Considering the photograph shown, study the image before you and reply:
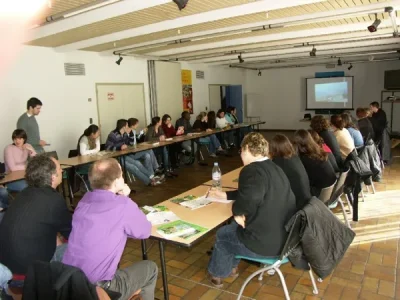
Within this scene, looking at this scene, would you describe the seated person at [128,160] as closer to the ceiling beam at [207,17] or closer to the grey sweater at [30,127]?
the grey sweater at [30,127]

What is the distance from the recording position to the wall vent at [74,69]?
6.93 m

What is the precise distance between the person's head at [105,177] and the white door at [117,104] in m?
6.08

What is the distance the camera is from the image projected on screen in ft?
40.2

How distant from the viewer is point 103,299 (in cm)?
149

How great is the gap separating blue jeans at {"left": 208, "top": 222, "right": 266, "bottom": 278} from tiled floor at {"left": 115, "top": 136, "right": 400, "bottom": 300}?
206mm

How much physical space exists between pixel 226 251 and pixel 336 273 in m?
1.06

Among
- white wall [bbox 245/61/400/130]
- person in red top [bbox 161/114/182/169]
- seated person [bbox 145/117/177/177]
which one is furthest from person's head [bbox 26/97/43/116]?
white wall [bbox 245/61/400/130]

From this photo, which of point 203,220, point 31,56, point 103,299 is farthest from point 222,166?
point 103,299

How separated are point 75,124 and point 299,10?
15.9 ft

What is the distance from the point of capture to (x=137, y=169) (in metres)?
5.79

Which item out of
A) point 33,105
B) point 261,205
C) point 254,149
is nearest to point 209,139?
point 33,105

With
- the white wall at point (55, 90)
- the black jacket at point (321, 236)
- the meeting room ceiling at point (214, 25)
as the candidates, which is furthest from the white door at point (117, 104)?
the black jacket at point (321, 236)

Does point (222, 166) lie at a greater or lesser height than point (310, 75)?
lesser

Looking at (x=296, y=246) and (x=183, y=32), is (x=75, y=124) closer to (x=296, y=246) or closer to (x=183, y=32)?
(x=183, y=32)
